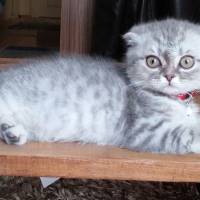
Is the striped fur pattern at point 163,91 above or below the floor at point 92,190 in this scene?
above

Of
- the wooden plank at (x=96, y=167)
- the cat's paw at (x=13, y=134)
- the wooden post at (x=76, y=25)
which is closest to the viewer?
the wooden plank at (x=96, y=167)

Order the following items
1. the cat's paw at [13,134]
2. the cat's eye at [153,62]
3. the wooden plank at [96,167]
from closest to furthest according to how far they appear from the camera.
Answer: the wooden plank at [96,167], the cat's paw at [13,134], the cat's eye at [153,62]

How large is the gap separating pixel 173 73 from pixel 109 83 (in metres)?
0.22

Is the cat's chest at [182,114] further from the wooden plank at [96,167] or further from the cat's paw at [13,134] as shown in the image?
the cat's paw at [13,134]

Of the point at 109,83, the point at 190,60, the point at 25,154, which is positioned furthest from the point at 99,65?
the point at 25,154

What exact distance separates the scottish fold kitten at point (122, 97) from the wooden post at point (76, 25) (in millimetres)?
584

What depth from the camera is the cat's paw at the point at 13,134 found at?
1048mm

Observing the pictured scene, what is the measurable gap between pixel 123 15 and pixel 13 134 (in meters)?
0.82

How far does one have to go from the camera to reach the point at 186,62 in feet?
3.69

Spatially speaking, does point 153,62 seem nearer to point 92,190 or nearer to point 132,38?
point 132,38

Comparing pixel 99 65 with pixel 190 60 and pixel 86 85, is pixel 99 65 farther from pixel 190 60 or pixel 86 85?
pixel 190 60

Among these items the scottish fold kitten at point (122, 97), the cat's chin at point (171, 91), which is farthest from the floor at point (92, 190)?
the cat's chin at point (171, 91)

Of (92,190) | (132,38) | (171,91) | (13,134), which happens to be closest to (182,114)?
(171,91)

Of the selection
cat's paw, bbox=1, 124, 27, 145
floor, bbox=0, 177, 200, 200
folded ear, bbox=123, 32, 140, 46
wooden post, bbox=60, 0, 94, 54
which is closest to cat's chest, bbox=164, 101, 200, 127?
folded ear, bbox=123, 32, 140, 46
